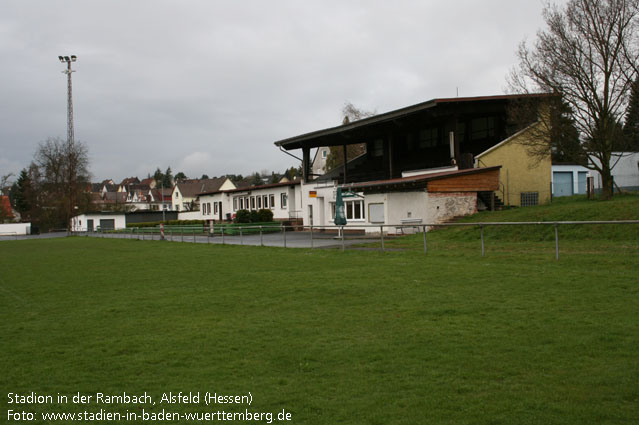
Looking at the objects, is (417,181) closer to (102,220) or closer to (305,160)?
(305,160)

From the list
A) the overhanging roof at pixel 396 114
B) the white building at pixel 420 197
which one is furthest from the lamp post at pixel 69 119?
the white building at pixel 420 197

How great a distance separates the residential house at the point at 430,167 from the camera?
96.3ft

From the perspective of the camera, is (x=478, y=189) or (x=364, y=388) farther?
(x=478, y=189)

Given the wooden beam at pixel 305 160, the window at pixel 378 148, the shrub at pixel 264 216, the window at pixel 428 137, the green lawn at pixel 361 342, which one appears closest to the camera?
the green lawn at pixel 361 342

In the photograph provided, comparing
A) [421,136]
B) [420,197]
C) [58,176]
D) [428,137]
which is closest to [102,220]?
[58,176]

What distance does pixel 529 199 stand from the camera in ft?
113

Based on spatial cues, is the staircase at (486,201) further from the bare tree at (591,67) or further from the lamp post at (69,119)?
the lamp post at (69,119)

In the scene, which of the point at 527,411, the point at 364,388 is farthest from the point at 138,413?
the point at 527,411

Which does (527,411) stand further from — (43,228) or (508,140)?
(43,228)

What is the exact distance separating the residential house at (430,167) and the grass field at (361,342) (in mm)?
12972

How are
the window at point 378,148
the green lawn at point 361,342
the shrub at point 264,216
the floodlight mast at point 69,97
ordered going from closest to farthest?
1. the green lawn at point 361,342
2. the window at point 378,148
3. the shrub at point 264,216
4. the floodlight mast at point 69,97

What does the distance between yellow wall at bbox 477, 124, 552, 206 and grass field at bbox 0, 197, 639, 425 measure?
64.5 ft

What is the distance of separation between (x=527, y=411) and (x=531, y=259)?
11208 millimetres

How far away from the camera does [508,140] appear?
108ft
